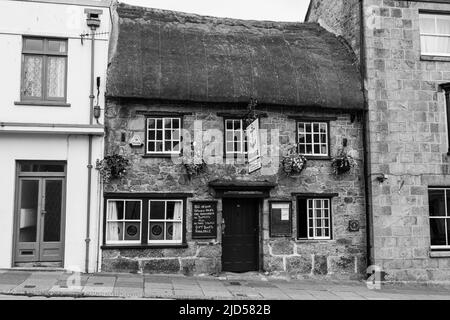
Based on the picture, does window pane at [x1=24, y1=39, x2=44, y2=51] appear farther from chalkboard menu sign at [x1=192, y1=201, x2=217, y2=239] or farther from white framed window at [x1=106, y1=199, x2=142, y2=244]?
chalkboard menu sign at [x1=192, y1=201, x2=217, y2=239]

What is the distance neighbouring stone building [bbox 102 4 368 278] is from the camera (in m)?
12.7

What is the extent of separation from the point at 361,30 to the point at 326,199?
504cm

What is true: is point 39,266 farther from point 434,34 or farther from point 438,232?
point 434,34

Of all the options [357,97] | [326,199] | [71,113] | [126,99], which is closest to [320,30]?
[357,97]

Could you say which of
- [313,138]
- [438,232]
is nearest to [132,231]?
[313,138]

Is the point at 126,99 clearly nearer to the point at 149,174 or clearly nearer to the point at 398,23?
the point at 149,174

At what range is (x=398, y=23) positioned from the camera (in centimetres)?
1427

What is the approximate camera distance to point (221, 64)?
1360cm

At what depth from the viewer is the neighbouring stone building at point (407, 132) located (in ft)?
44.4

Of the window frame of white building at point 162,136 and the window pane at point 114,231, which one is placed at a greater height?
the window frame of white building at point 162,136

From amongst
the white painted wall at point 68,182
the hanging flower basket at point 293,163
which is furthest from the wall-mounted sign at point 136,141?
the hanging flower basket at point 293,163

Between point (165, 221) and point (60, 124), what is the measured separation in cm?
361

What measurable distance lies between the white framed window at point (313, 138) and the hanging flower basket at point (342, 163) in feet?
1.28

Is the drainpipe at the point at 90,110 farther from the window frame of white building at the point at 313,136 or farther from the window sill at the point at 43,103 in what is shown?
the window frame of white building at the point at 313,136
